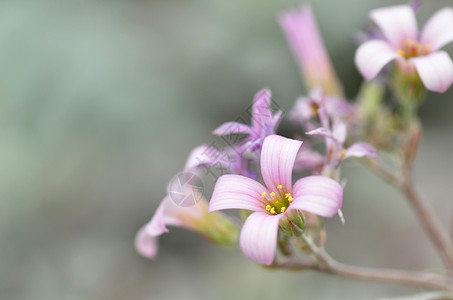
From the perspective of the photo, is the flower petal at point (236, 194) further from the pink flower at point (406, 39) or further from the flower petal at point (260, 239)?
the pink flower at point (406, 39)

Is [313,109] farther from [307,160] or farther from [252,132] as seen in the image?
[252,132]

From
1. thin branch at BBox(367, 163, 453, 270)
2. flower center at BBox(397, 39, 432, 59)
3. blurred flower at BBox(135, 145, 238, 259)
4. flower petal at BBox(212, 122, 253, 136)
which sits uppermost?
flower petal at BBox(212, 122, 253, 136)

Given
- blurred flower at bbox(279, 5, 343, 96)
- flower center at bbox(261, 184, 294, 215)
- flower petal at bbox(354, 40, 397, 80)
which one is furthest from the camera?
blurred flower at bbox(279, 5, 343, 96)

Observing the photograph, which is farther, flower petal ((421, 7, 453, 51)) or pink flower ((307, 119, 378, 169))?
flower petal ((421, 7, 453, 51))

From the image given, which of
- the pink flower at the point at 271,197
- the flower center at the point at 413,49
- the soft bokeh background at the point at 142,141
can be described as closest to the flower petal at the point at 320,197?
the pink flower at the point at 271,197

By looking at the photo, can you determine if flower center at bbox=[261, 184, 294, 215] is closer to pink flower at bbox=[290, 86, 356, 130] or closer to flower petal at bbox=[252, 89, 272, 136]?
flower petal at bbox=[252, 89, 272, 136]

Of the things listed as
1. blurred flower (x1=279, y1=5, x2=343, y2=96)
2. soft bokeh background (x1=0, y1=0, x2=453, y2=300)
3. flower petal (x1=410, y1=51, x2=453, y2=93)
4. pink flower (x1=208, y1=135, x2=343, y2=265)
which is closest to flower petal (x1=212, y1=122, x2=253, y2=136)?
pink flower (x1=208, y1=135, x2=343, y2=265)

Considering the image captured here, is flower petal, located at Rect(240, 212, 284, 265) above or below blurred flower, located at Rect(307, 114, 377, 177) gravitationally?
above
